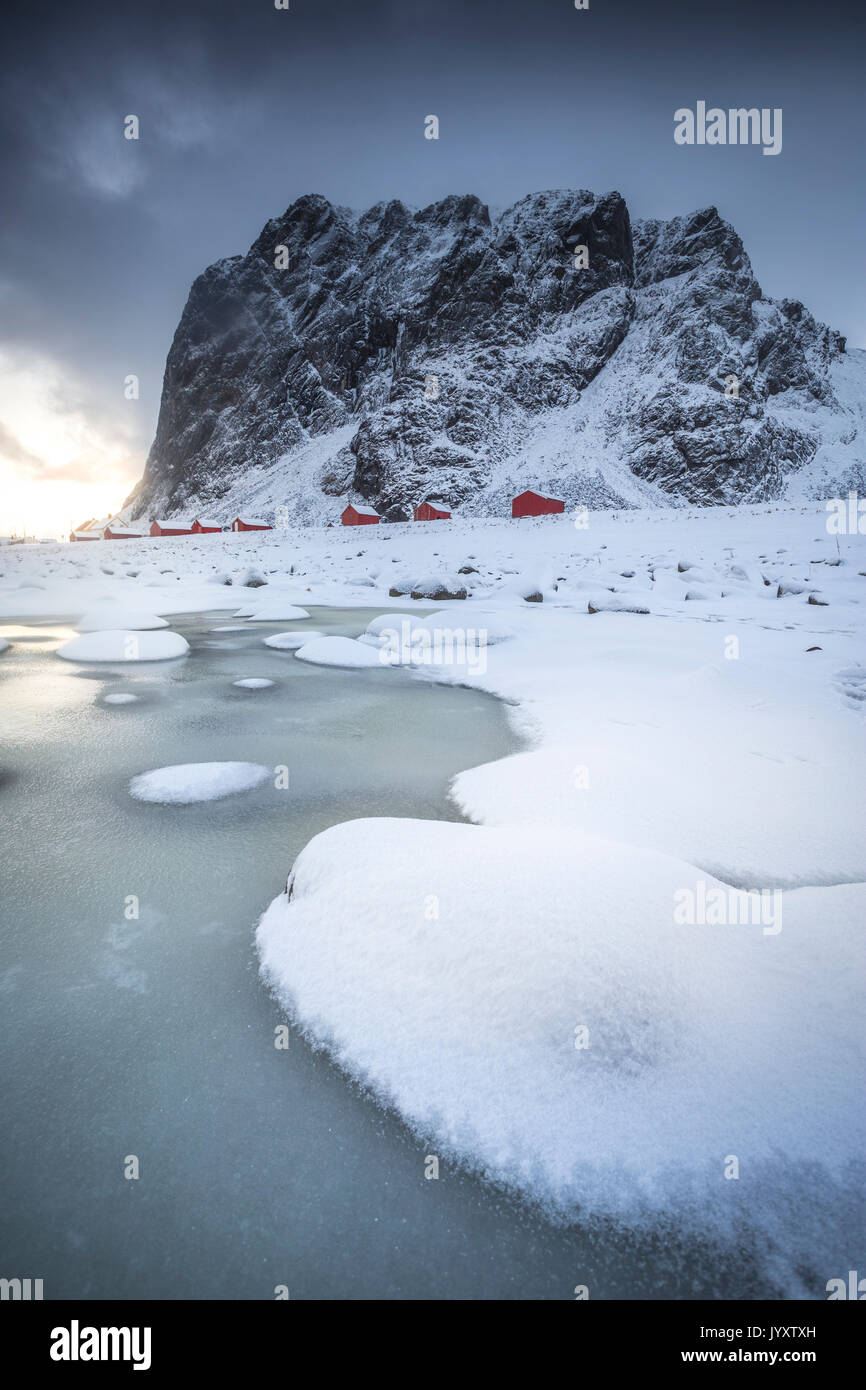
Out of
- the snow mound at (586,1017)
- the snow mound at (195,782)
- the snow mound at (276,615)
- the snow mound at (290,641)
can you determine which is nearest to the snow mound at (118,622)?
the snow mound at (276,615)

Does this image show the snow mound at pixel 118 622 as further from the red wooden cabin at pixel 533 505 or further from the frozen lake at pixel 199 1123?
the red wooden cabin at pixel 533 505

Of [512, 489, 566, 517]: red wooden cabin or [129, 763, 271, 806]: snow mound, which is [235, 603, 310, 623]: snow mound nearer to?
[129, 763, 271, 806]: snow mound

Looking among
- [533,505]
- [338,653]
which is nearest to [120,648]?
[338,653]

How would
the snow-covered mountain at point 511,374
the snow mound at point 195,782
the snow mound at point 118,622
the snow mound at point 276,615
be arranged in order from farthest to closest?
1. the snow-covered mountain at point 511,374
2. the snow mound at point 276,615
3. the snow mound at point 118,622
4. the snow mound at point 195,782

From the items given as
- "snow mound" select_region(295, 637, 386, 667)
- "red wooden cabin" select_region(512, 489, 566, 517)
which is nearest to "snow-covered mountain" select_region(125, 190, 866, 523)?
"red wooden cabin" select_region(512, 489, 566, 517)

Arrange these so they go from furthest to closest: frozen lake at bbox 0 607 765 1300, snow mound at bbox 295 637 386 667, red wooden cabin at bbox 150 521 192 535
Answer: red wooden cabin at bbox 150 521 192 535 → snow mound at bbox 295 637 386 667 → frozen lake at bbox 0 607 765 1300

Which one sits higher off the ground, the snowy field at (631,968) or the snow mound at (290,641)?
the snow mound at (290,641)

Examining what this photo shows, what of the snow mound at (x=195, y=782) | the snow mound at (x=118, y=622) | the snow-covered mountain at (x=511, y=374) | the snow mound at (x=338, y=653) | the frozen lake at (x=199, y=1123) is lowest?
the frozen lake at (x=199, y=1123)
